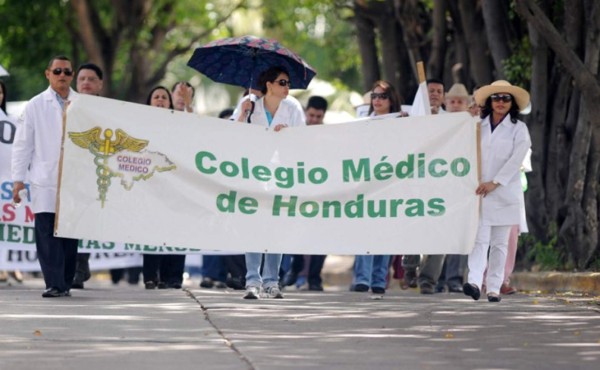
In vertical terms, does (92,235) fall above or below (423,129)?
below

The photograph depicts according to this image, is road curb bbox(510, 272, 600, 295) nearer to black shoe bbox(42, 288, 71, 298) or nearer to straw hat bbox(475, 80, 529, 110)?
straw hat bbox(475, 80, 529, 110)

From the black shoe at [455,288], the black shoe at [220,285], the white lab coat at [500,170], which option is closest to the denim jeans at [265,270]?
the white lab coat at [500,170]

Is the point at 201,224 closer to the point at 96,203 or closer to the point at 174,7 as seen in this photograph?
the point at 96,203

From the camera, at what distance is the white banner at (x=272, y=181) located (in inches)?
523

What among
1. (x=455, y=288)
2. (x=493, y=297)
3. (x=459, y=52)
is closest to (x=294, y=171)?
(x=493, y=297)

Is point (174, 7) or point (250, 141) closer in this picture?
point (250, 141)

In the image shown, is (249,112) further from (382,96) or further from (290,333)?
(290,333)

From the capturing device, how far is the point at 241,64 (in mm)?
14555

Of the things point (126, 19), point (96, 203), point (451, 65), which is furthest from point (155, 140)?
point (126, 19)

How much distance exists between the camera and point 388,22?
22953 millimetres

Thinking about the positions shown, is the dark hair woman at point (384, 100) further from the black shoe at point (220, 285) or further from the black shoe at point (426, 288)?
the black shoe at point (220, 285)

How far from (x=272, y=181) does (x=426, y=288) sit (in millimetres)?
2928

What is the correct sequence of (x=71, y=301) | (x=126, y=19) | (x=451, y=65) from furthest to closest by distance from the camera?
(x=126, y=19) < (x=451, y=65) < (x=71, y=301)

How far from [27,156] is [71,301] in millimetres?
1256
